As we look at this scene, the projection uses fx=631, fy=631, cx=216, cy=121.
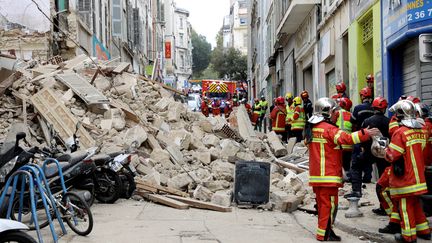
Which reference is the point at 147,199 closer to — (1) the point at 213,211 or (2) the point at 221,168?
(1) the point at 213,211

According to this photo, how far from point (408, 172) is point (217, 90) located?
41146 mm

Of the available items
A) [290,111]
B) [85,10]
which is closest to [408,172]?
[290,111]

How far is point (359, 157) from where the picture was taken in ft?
30.4

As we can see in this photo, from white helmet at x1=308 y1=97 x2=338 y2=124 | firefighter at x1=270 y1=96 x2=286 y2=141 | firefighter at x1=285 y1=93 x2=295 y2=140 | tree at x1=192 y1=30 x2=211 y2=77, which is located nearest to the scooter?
white helmet at x1=308 y1=97 x2=338 y2=124

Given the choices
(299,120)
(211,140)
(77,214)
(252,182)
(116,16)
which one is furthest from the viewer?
(116,16)

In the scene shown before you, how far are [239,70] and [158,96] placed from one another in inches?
2023

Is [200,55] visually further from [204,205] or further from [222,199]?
[204,205]

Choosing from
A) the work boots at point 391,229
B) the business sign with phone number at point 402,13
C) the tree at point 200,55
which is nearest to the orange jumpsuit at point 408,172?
the work boots at point 391,229

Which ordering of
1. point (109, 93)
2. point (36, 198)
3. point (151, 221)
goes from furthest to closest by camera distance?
A: 1. point (109, 93)
2. point (151, 221)
3. point (36, 198)

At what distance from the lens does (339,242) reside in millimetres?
7715

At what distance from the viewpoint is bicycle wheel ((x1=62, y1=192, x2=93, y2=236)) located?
763 cm

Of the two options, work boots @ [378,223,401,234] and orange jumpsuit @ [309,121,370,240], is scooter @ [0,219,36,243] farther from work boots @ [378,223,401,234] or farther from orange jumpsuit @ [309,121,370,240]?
work boots @ [378,223,401,234]

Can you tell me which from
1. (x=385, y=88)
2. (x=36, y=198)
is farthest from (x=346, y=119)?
(x=36, y=198)

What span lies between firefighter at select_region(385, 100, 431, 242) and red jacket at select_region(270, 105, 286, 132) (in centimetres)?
1215
